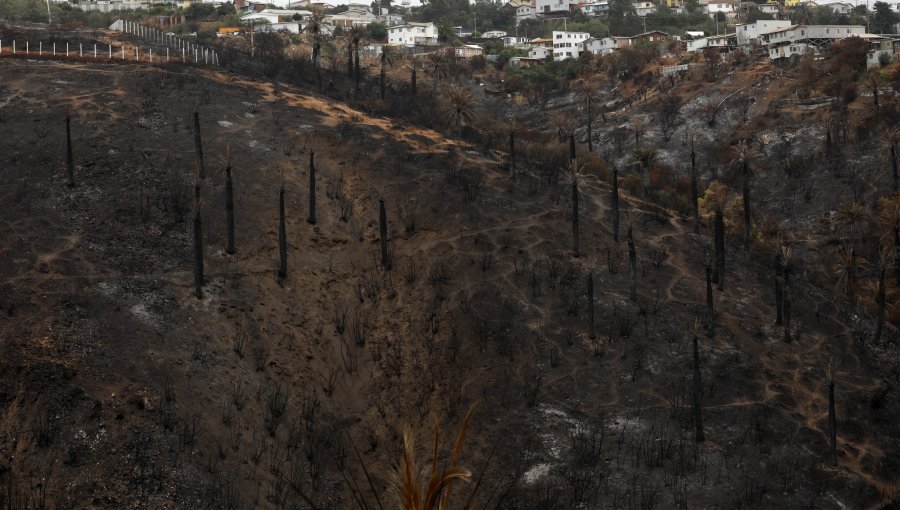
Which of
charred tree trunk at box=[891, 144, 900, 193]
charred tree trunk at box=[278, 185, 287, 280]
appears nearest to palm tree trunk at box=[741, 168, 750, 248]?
charred tree trunk at box=[891, 144, 900, 193]

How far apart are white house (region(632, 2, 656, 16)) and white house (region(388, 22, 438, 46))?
1809 inches

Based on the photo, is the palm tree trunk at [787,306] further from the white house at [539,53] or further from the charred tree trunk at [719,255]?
the white house at [539,53]

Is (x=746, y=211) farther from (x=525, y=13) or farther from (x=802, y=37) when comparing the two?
(x=525, y=13)

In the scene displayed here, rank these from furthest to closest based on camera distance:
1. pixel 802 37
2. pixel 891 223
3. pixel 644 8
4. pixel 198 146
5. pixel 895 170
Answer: pixel 644 8, pixel 802 37, pixel 895 170, pixel 198 146, pixel 891 223

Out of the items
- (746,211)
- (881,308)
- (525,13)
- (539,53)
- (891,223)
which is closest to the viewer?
(881,308)

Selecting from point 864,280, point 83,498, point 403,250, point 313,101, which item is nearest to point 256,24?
point 313,101

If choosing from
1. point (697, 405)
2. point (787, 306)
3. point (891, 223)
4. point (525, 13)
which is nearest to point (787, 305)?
point (787, 306)

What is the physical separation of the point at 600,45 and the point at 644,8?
48365 millimetres

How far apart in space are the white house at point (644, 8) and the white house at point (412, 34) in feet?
151

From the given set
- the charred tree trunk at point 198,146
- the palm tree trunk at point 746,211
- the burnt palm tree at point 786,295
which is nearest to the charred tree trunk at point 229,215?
the charred tree trunk at point 198,146

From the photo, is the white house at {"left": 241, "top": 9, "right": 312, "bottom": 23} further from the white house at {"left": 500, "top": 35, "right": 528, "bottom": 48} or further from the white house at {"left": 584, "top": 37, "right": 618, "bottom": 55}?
the white house at {"left": 584, "top": 37, "right": 618, "bottom": 55}

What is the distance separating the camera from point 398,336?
3675cm

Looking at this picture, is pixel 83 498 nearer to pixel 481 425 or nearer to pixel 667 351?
pixel 481 425

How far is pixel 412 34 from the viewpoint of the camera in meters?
113
